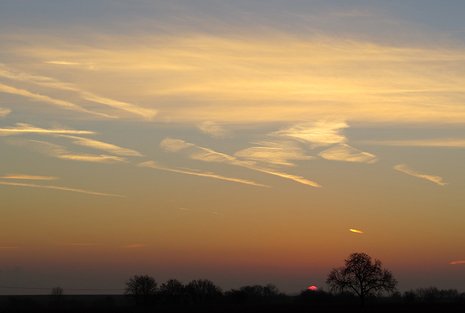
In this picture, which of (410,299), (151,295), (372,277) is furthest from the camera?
(410,299)

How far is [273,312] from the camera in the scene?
85.0 meters

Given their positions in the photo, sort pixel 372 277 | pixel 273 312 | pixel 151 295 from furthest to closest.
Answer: pixel 151 295
pixel 372 277
pixel 273 312

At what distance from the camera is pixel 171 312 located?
86.8 meters

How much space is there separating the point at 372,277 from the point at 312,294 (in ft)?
254

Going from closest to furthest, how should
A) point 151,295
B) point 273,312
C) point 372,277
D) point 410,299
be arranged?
point 273,312, point 372,277, point 151,295, point 410,299

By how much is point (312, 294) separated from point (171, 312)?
113 meters

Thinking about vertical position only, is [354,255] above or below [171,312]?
above

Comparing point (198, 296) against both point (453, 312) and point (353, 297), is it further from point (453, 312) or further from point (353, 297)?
point (453, 312)

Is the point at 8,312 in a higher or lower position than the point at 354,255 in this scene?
lower

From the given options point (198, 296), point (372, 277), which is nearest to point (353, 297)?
point (198, 296)

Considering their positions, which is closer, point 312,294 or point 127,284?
point 127,284

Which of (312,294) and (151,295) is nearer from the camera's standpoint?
(151,295)

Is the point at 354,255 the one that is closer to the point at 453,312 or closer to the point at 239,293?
the point at 453,312

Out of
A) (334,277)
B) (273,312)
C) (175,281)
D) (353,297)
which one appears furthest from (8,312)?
(353,297)
